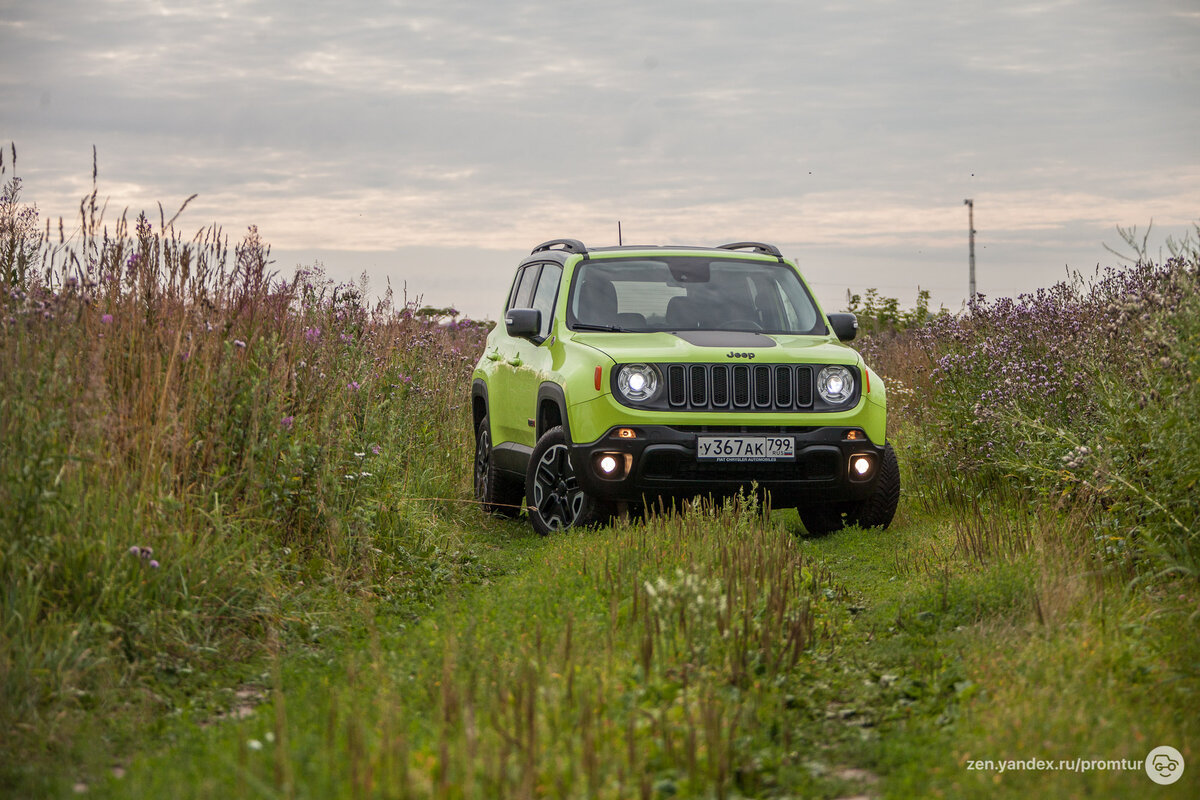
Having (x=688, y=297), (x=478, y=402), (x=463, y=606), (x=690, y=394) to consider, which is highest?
(x=688, y=297)

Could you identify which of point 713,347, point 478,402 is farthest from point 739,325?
point 478,402

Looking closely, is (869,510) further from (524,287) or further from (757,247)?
(524,287)

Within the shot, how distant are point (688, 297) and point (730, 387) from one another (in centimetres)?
133

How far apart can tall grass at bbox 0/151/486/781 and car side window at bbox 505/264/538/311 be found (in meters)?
2.44

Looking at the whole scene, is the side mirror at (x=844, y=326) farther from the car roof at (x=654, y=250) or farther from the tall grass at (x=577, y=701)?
the tall grass at (x=577, y=701)

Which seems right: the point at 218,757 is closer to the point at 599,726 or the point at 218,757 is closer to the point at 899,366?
the point at 599,726

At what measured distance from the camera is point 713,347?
325 inches

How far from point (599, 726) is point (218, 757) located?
4.08 feet

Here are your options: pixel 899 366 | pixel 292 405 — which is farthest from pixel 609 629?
pixel 899 366

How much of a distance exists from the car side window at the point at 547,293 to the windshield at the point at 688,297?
0.35 m

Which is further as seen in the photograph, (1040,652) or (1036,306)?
(1036,306)

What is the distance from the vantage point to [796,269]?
9.77m

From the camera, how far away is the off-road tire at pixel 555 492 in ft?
27.8

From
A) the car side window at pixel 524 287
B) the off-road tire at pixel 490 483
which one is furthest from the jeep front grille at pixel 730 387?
the car side window at pixel 524 287
